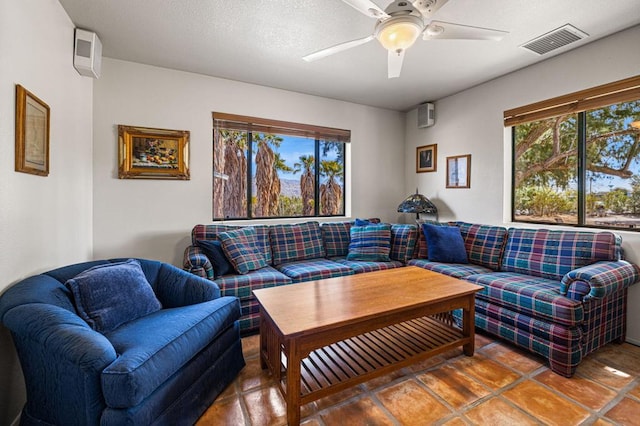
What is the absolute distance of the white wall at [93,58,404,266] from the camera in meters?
2.79

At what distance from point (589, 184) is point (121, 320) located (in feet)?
12.9

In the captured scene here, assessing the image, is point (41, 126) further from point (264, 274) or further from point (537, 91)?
point (537, 91)

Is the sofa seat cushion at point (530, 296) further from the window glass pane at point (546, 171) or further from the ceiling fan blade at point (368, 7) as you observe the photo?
the ceiling fan blade at point (368, 7)

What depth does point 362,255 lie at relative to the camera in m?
3.33

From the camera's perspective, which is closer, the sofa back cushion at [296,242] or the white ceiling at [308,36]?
Answer: the white ceiling at [308,36]

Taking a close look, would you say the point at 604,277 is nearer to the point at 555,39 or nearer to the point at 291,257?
the point at 555,39

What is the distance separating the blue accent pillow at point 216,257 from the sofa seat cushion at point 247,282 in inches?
3.7

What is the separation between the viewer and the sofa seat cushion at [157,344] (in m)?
1.14

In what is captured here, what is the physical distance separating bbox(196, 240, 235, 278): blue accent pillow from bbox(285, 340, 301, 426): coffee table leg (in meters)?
1.44

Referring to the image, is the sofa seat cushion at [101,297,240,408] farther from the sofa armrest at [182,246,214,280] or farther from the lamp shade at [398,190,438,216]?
the lamp shade at [398,190,438,216]

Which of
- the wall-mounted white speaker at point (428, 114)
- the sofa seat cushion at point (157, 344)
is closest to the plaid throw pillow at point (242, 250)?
the sofa seat cushion at point (157, 344)

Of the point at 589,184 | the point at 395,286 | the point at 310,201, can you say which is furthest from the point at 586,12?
the point at 310,201

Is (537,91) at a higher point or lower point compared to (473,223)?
higher

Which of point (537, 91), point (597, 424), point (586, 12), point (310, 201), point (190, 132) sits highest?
point (586, 12)
